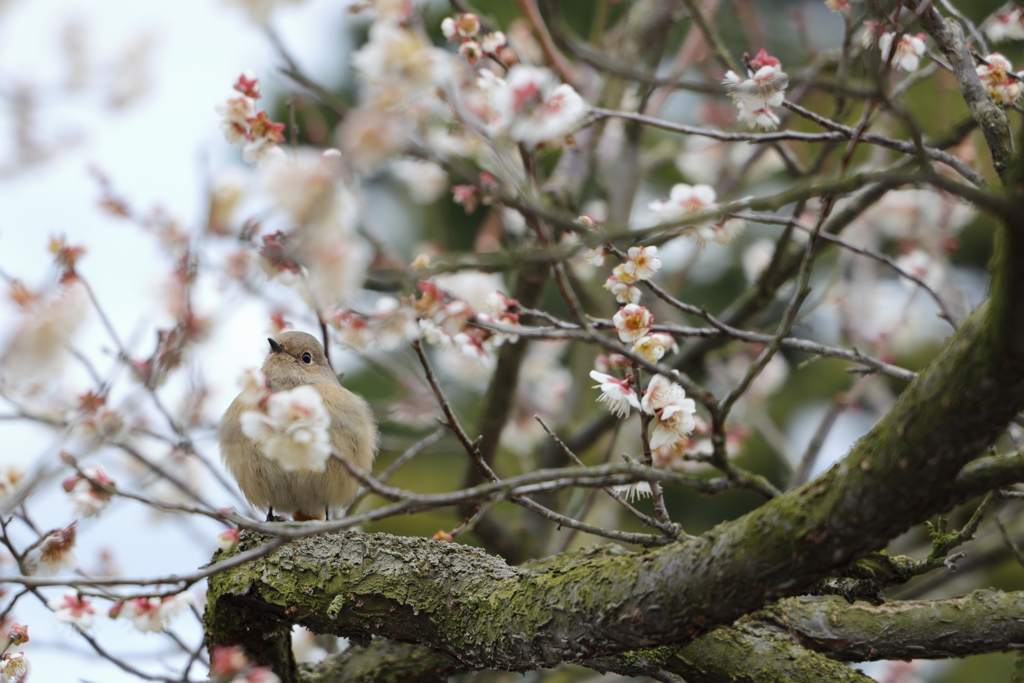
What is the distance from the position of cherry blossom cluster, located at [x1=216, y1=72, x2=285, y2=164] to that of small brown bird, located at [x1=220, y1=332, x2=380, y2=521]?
1.23 meters

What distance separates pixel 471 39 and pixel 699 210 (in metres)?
0.84

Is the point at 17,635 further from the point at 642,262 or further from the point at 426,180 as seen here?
the point at 426,180

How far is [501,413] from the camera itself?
165 inches

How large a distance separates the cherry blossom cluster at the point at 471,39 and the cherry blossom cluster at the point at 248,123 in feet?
1.84

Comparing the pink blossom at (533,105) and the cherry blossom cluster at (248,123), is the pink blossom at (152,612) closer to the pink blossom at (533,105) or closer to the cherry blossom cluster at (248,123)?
the cherry blossom cluster at (248,123)

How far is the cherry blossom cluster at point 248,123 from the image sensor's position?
2.32 meters

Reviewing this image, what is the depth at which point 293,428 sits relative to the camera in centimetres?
178

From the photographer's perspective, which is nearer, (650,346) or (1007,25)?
(650,346)

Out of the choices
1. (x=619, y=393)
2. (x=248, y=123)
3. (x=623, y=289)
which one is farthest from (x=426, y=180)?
(x=619, y=393)

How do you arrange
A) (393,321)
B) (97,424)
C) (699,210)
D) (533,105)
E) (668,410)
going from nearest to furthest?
1. (533,105)
2. (393,321)
3. (668,410)
4. (97,424)
5. (699,210)

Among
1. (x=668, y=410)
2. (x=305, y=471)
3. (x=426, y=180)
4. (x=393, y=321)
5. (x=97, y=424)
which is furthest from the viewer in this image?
(x=426, y=180)

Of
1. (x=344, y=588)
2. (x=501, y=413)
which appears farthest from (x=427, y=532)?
(x=344, y=588)

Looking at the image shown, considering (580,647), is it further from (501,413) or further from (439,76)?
(501,413)

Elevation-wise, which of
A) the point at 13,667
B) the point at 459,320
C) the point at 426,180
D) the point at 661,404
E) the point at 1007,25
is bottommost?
the point at 13,667
